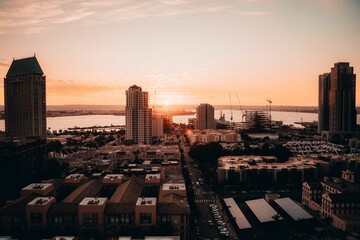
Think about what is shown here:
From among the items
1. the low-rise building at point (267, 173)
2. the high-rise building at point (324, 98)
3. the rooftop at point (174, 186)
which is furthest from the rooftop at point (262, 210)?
the high-rise building at point (324, 98)

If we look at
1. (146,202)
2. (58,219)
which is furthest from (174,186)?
(58,219)

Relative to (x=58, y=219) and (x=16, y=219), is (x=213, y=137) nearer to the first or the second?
(x=58, y=219)

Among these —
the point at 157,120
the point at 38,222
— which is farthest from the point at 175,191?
the point at 157,120

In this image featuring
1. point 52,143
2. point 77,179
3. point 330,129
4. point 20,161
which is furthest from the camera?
point 330,129

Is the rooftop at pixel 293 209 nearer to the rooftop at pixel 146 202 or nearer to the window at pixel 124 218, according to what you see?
the rooftop at pixel 146 202

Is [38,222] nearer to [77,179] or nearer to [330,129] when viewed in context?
[77,179]

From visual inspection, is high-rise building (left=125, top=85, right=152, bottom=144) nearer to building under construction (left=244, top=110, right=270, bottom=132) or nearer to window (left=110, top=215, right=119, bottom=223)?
building under construction (left=244, top=110, right=270, bottom=132)
